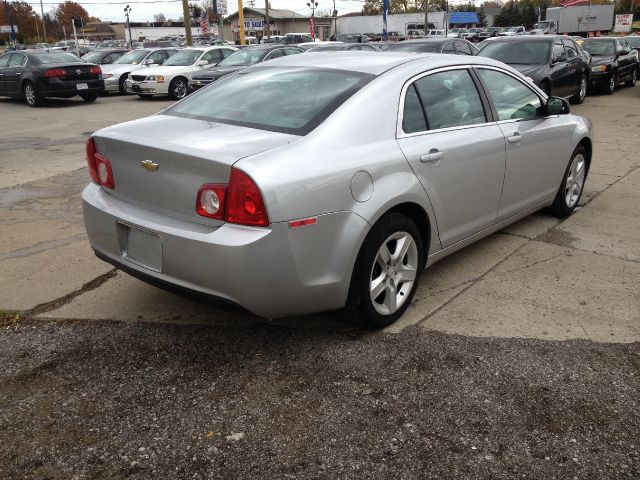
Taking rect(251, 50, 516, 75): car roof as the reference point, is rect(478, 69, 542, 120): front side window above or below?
below

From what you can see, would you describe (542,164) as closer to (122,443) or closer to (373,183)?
(373,183)

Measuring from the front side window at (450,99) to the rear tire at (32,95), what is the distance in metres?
15.4

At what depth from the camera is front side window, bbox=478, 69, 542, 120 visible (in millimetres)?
4625

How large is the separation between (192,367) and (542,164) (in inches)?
133

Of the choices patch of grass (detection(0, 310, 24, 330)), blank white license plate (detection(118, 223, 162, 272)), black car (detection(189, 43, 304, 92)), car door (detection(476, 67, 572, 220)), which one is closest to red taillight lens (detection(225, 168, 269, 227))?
blank white license plate (detection(118, 223, 162, 272))

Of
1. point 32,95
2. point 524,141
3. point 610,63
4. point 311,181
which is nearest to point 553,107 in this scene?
point 524,141

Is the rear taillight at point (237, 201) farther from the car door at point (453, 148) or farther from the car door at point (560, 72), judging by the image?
the car door at point (560, 72)

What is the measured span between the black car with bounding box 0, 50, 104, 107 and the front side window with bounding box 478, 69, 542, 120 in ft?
48.6

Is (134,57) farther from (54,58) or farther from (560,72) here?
(560,72)

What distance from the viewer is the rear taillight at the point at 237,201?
9.61ft

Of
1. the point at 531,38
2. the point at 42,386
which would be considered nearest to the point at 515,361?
the point at 42,386

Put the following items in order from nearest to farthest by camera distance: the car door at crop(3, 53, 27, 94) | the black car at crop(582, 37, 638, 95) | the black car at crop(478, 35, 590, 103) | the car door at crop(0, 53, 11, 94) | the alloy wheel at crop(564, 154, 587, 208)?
1. the alloy wheel at crop(564, 154, 587, 208)
2. the black car at crop(478, 35, 590, 103)
3. the black car at crop(582, 37, 638, 95)
4. the car door at crop(3, 53, 27, 94)
5. the car door at crop(0, 53, 11, 94)

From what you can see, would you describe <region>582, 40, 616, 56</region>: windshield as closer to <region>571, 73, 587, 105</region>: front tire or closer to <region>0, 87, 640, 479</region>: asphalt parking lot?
<region>571, 73, 587, 105</region>: front tire

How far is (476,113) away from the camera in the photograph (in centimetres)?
440
